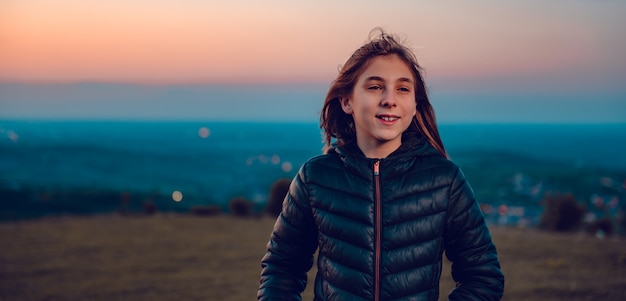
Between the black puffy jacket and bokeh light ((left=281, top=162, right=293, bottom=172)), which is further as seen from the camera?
bokeh light ((left=281, top=162, right=293, bottom=172))

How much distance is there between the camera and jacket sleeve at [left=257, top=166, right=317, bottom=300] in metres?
2.44

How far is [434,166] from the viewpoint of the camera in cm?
235

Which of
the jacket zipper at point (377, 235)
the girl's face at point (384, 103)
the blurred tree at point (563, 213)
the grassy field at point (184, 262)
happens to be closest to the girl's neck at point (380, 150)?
the girl's face at point (384, 103)

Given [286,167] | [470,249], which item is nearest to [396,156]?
[470,249]

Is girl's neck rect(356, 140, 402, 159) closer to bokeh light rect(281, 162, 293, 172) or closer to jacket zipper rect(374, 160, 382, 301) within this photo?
jacket zipper rect(374, 160, 382, 301)

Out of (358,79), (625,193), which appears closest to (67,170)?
(625,193)

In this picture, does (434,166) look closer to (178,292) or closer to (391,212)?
(391,212)

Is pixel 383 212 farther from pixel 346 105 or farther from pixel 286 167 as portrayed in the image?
pixel 286 167

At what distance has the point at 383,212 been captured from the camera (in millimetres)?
2291

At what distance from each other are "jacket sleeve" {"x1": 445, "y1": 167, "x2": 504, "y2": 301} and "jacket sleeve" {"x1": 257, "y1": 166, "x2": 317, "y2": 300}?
0.60 metres

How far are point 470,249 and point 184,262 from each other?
357 inches

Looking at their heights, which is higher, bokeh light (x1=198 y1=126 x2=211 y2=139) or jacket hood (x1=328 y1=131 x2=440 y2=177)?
bokeh light (x1=198 y1=126 x2=211 y2=139)

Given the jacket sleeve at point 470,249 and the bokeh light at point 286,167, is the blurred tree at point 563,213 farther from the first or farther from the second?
the bokeh light at point 286,167

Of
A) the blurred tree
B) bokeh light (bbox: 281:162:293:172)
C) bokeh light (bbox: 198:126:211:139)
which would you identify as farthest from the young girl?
bokeh light (bbox: 198:126:211:139)
